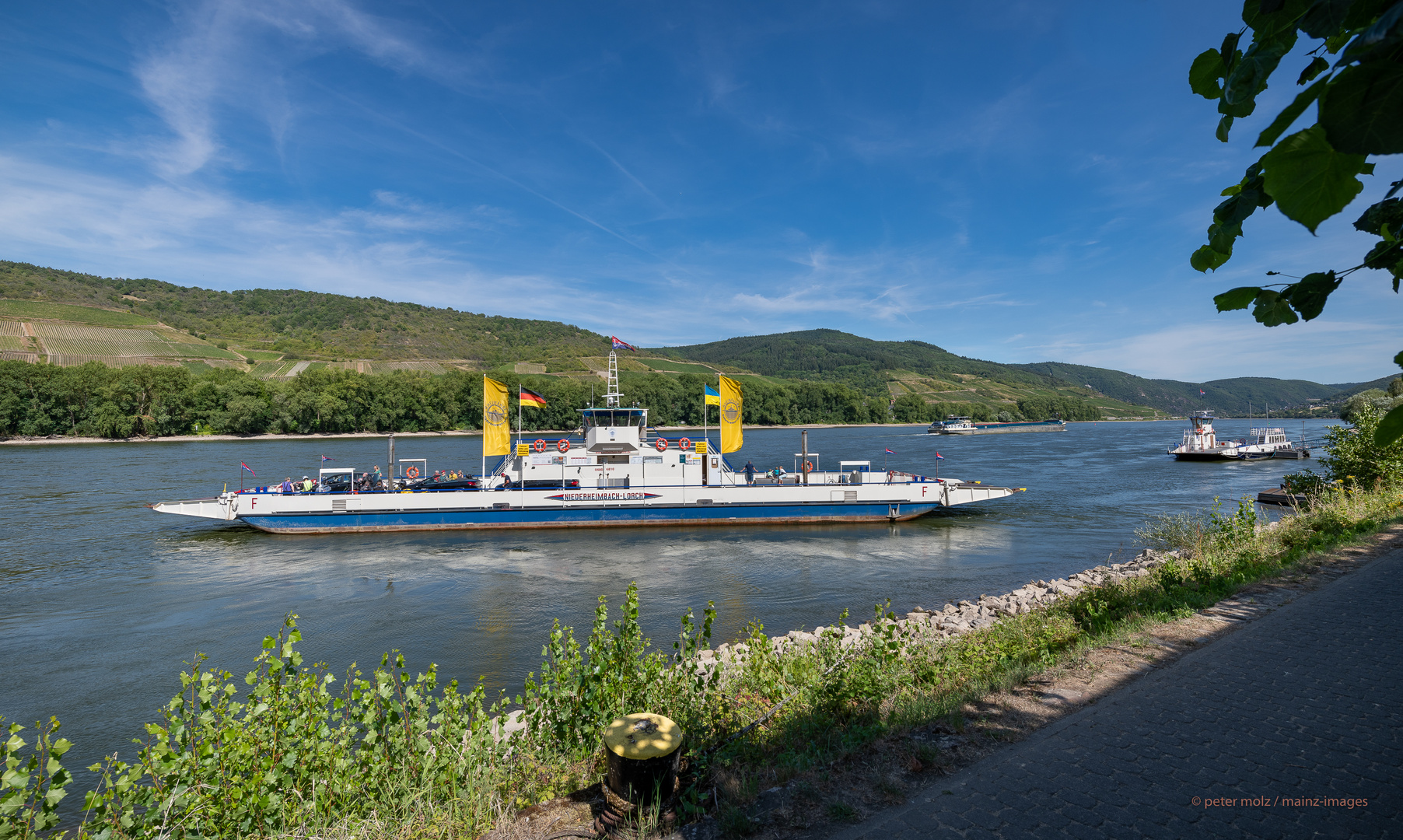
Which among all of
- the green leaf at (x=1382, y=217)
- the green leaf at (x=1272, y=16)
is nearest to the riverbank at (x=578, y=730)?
the green leaf at (x=1382, y=217)

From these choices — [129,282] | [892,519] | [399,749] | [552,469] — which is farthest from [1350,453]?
[129,282]

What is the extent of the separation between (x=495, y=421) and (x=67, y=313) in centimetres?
14443

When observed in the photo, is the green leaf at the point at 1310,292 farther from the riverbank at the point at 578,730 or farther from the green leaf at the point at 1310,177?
the riverbank at the point at 578,730

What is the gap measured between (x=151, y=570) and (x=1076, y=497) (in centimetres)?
3890

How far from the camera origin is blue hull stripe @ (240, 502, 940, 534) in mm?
24656

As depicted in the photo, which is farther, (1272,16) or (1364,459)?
(1364,459)

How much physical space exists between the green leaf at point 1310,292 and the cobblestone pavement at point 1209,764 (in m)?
3.61

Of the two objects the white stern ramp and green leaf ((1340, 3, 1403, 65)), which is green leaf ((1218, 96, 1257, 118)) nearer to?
green leaf ((1340, 3, 1403, 65))

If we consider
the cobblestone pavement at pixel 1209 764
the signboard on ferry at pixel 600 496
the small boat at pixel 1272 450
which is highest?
the small boat at pixel 1272 450

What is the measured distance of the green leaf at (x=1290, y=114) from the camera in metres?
1.52

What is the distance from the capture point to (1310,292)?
2.12 meters

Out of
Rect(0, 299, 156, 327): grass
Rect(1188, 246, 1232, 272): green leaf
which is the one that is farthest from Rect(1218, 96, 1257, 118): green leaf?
Rect(0, 299, 156, 327): grass

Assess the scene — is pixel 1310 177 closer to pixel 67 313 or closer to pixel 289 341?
pixel 67 313

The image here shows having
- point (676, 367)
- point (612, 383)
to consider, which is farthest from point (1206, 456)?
point (676, 367)
